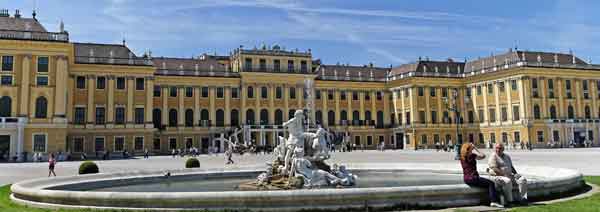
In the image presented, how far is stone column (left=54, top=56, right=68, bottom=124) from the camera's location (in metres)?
46.8

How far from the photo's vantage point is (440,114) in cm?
7238

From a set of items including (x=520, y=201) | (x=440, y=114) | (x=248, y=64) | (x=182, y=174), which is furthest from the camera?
(x=440, y=114)

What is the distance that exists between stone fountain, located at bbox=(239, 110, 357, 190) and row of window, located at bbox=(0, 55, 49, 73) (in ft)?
130

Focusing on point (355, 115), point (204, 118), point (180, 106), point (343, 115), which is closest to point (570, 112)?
point (355, 115)

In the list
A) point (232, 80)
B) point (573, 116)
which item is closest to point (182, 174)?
point (232, 80)

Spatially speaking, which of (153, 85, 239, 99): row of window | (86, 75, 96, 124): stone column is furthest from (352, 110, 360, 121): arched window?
(86, 75, 96, 124): stone column

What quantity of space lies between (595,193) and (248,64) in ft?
190

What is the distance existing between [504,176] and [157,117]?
56.6 m

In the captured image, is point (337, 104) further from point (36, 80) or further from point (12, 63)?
point (12, 63)

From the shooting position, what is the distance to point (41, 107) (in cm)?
4650

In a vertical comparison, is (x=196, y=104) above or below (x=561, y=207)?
above

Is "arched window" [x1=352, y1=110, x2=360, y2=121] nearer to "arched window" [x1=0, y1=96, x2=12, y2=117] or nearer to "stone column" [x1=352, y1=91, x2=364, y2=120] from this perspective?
"stone column" [x1=352, y1=91, x2=364, y2=120]

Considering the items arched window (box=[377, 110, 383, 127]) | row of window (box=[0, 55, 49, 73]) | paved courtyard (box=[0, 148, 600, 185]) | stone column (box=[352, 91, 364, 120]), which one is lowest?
paved courtyard (box=[0, 148, 600, 185])

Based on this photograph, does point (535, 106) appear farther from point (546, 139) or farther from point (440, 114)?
point (440, 114)
